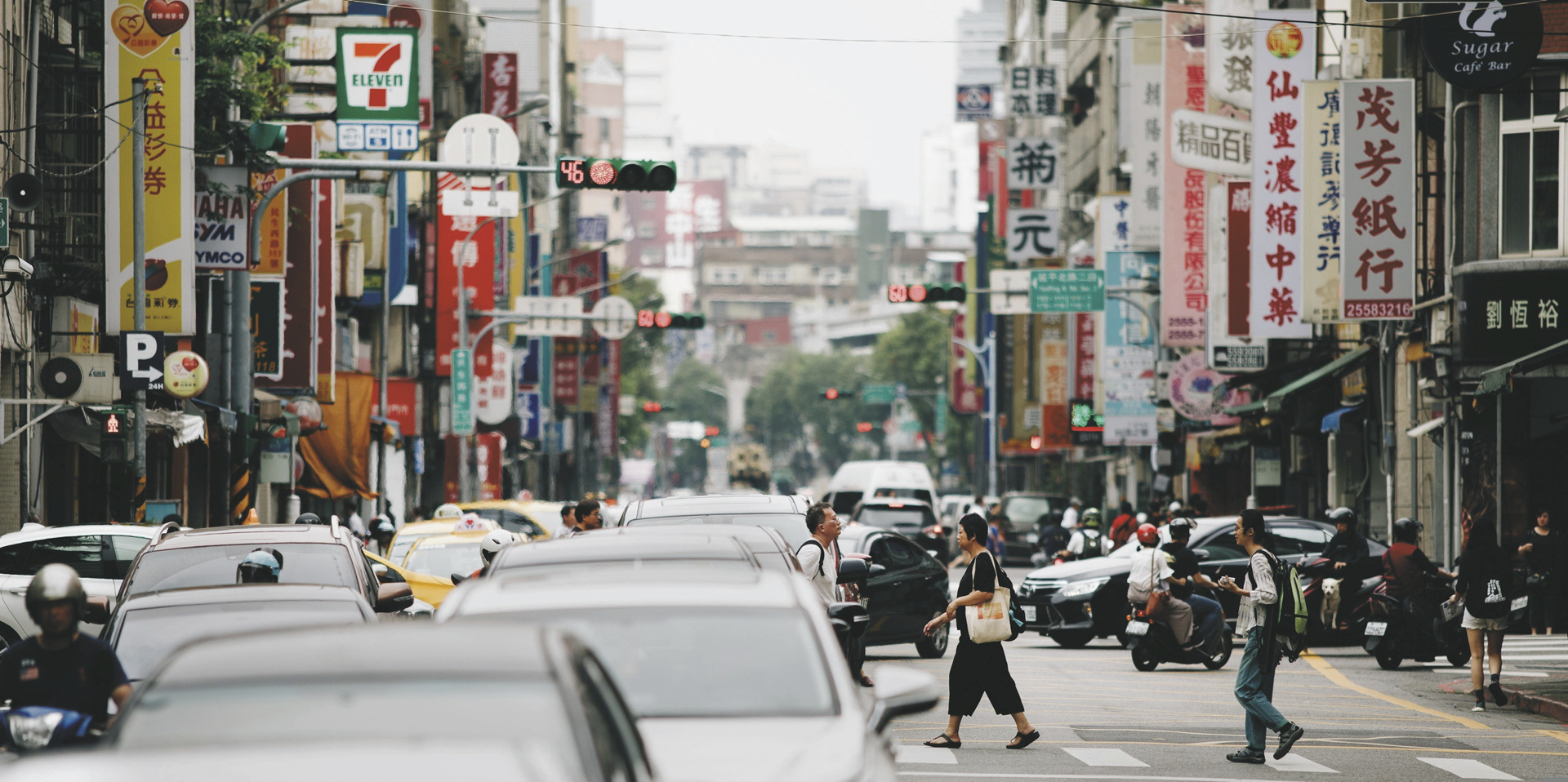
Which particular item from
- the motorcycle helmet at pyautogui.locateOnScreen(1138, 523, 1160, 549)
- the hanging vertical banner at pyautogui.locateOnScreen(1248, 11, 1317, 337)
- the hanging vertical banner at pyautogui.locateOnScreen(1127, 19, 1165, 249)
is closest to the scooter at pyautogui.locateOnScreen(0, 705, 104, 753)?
the motorcycle helmet at pyautogui.locateOnScreen(1138, 523, 1160, 549)

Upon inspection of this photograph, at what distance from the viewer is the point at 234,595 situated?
1123 centimetres

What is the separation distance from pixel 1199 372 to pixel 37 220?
21989 mm

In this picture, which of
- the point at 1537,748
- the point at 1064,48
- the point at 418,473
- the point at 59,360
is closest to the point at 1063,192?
the point at 1064,48

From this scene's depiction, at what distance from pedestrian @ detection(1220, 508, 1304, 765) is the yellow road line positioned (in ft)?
10.3

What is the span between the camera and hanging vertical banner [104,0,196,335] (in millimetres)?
24000

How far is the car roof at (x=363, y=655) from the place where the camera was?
5129 millimetres

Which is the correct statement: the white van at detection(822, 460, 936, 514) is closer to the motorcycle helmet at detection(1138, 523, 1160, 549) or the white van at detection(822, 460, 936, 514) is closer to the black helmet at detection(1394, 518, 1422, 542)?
the motorcycle helmet at detection(1138, 523, 1160, 549)

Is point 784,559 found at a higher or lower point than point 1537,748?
higher

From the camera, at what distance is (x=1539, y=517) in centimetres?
2292

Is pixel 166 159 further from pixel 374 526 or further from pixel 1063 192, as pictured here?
pixel 1063 192

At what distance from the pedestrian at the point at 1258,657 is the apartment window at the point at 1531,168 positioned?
44.5ft

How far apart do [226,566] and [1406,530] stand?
11.7 meters

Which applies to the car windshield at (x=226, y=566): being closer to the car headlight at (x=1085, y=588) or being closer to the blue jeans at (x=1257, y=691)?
the blue jeans at (x=1257, y=691)

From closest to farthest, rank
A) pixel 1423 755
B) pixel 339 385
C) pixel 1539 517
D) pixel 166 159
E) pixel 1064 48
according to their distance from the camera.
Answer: pixel 1423 755, pixel 1539 517, pixel 166 159, pixel 339 385, pixel 1064 48
